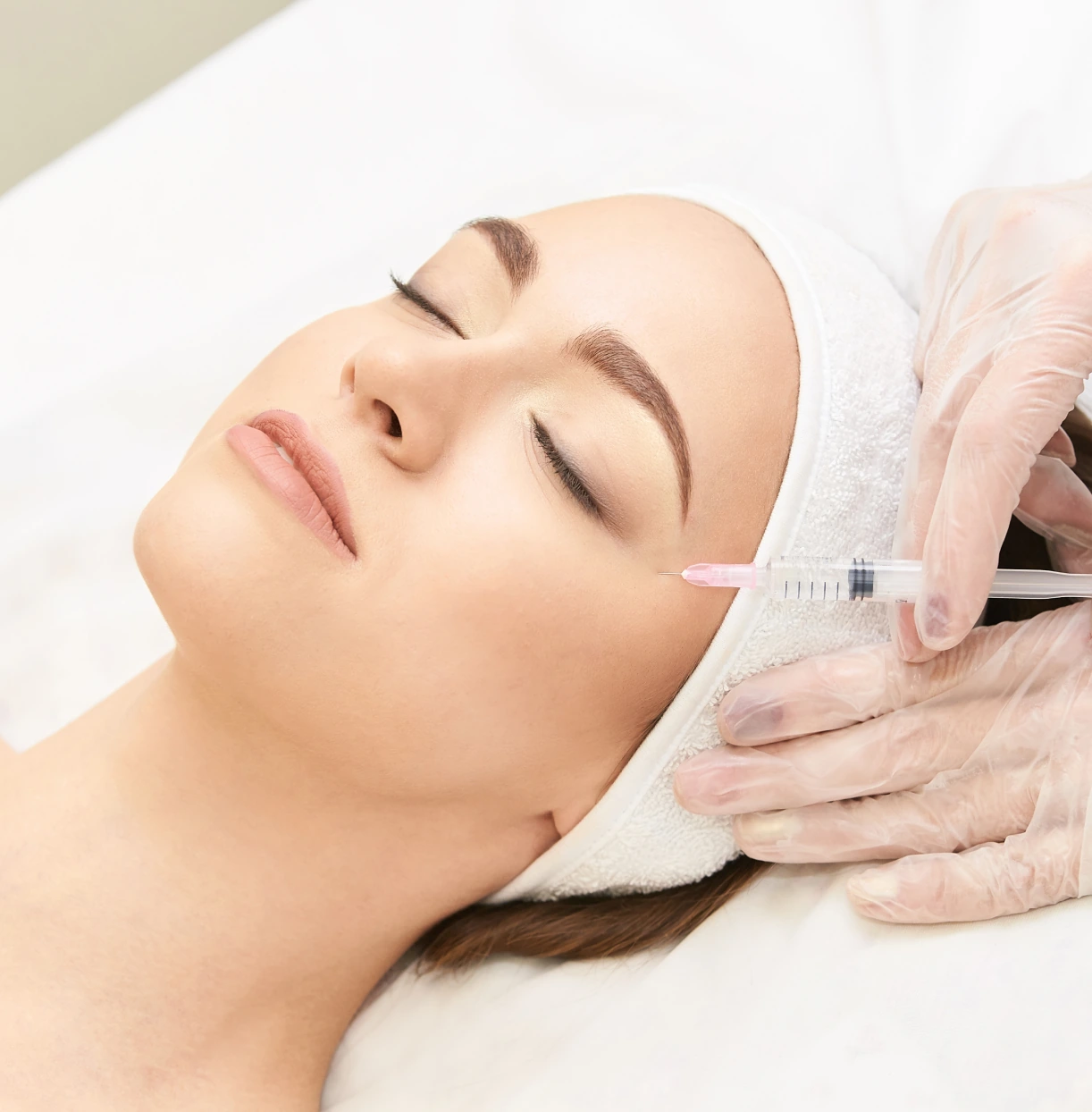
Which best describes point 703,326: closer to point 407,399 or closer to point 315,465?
point 407,399

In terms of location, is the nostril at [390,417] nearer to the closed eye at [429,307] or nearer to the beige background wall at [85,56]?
the closed eye at [429,307]

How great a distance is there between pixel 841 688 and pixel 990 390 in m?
0.37

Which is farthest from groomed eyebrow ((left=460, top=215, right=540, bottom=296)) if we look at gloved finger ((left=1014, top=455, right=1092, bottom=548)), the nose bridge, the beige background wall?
the beige background wall

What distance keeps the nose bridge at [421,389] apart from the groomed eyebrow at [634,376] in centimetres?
9

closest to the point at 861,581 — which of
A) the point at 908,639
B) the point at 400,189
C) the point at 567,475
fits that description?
the point at 908,639

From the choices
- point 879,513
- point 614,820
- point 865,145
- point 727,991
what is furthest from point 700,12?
point 727,991

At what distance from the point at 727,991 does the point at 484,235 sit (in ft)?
3.06

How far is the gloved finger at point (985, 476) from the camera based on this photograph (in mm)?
1131

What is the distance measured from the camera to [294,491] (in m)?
1.11

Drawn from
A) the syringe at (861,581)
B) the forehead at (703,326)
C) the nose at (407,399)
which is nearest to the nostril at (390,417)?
the nose at (407,399)

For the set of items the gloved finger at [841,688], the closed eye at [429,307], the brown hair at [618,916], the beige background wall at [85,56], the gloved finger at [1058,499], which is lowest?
the brown hair at [618,916]

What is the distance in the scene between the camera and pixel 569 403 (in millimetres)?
1155

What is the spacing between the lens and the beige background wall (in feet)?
6.57

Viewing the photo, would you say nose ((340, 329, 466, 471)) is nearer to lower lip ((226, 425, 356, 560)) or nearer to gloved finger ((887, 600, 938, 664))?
lower lip ((226, 425, 356, 560))
